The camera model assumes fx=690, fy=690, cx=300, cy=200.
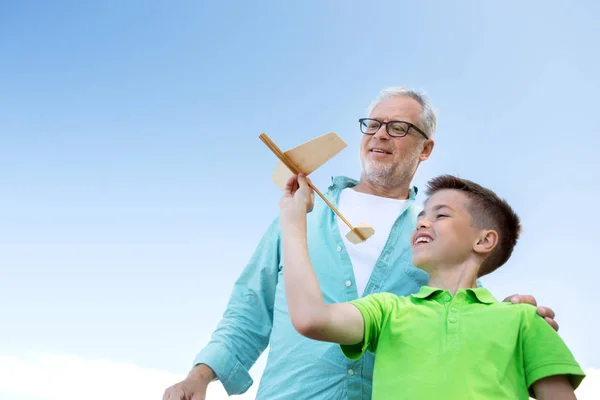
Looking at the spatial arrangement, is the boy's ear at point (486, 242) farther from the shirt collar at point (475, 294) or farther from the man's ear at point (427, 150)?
the man's ear at point (427, 150)

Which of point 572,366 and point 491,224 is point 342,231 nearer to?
point 491,224

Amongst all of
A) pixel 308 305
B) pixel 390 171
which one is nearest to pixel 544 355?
pixel 308 305

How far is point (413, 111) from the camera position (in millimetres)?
4914

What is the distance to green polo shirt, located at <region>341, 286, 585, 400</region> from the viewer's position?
2.68m

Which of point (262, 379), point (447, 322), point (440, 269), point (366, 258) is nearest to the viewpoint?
point (447, 322)

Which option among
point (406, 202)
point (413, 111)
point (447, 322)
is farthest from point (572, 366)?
point (413, 111)

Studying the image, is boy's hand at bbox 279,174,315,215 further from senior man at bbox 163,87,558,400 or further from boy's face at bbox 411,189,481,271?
senior man at bbox 163,87,558,400

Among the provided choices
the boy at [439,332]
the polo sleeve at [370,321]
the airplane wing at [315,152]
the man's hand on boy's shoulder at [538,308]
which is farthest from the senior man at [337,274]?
the airplane wing at [315,152]

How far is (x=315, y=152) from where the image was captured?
3.54 meters

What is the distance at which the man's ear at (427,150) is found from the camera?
5035 millimetres

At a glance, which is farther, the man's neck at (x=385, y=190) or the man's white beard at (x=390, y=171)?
the man's neck at (x=385, y=190)

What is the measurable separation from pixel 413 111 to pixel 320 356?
2.05m

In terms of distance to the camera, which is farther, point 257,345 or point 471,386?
point 257,345

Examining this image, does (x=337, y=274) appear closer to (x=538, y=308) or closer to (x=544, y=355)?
(x=538, y=308)
